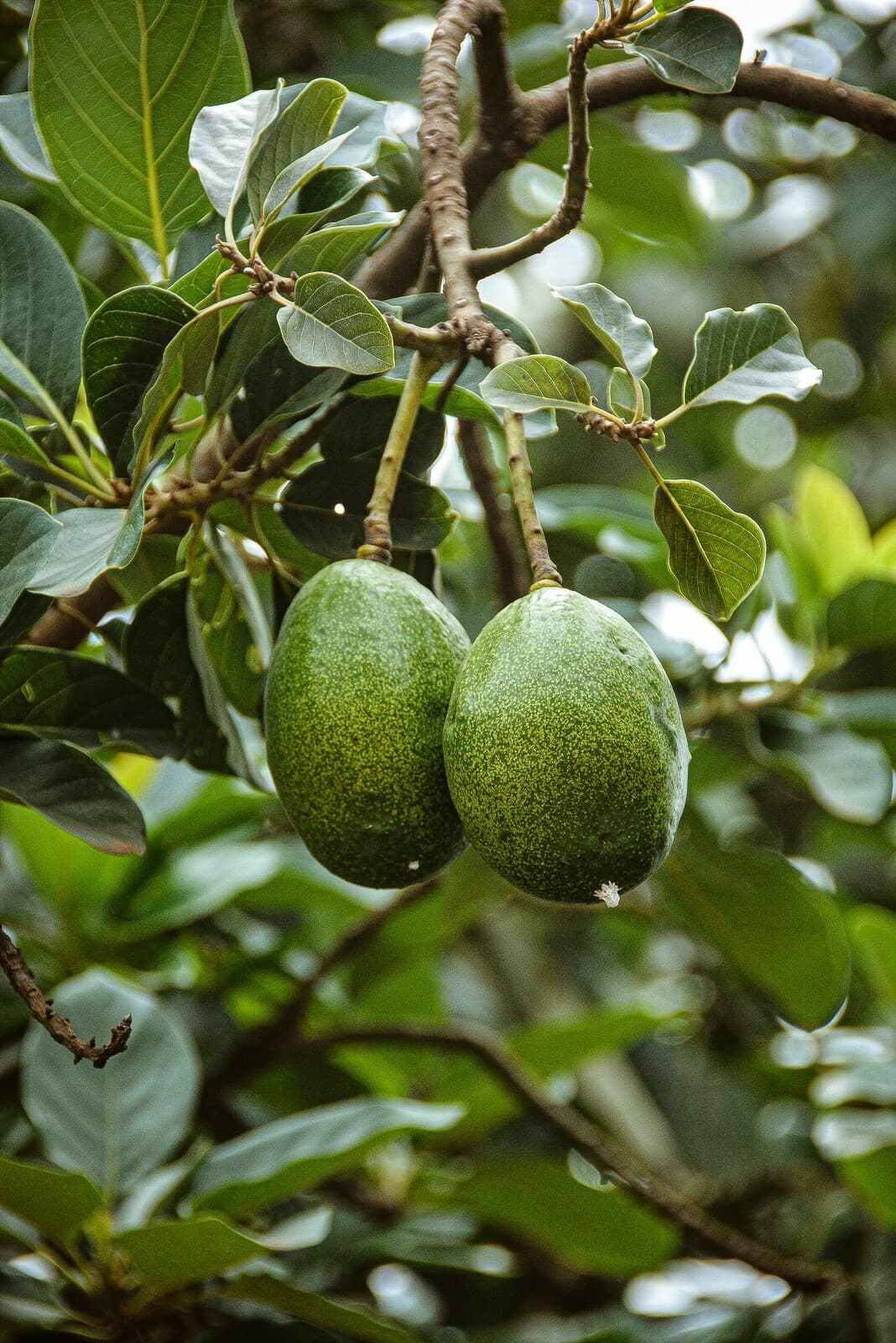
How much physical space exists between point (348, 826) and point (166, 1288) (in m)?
0.67

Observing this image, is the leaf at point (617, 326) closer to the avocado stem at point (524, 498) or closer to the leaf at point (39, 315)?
the avocado stem at point (524, 498)

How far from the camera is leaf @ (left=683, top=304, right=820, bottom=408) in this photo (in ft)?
2.62

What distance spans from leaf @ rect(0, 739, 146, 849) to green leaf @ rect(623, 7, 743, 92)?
0.64m

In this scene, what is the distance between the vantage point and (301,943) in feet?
6.08

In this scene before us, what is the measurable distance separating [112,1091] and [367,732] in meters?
0.79

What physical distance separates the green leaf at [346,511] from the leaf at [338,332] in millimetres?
240

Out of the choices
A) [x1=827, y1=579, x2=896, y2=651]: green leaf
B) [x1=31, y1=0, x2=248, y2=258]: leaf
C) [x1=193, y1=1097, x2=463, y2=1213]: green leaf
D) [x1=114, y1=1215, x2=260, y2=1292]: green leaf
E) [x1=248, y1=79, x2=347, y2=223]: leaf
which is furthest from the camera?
[x1=827, y1=579, x2=896, y2=651]: green leaf

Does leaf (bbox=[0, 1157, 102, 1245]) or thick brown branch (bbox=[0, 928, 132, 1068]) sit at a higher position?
thick brown branch (bbox=[0, 928, 132, 1068])

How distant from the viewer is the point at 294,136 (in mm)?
814

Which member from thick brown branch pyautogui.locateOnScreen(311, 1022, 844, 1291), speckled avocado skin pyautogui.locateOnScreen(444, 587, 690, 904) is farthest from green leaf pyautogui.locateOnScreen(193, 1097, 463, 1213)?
speckled avocado skin pyautogui.locateOnScreen(444, 587, 690, 904)

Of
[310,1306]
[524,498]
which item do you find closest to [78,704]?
[524,498]

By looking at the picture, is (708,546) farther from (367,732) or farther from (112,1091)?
(112,1091)

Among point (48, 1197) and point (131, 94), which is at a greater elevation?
point (131, 94)

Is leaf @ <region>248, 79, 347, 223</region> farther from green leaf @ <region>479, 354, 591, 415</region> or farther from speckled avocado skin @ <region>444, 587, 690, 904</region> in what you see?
→ speckled avocado skin @ <region>444, 587, 690, 904</region>
